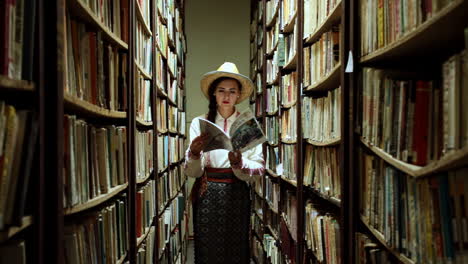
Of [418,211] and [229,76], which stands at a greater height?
[229,76]

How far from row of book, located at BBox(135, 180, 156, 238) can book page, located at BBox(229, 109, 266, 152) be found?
0.57 m

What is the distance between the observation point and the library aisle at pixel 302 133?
2.73 feet

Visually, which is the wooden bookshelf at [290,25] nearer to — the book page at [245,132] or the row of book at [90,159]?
the book page at [245,132]

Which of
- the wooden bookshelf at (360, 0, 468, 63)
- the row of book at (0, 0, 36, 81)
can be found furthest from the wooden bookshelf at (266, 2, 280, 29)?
the row of book at (0, 0, 36, 81)

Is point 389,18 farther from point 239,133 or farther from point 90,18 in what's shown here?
point 239,133

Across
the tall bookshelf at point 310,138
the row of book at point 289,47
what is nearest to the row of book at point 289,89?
the tall bookshelf at point 310,138

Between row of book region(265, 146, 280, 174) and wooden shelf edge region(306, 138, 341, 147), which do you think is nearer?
wooden shelf edge region(306, 138, 341, 147)

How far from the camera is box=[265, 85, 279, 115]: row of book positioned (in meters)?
3.41

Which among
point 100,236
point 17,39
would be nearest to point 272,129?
point 100,236

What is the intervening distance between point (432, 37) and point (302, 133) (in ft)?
4.29

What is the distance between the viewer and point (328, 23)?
1.82 m

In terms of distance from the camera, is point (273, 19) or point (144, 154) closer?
point (144, 154)

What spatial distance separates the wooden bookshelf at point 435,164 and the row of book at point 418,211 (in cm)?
2

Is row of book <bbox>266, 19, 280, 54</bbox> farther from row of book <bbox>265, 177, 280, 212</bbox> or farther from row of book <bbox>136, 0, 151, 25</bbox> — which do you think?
row of book <bbox>136, 0, 151, 25</bbox>
